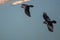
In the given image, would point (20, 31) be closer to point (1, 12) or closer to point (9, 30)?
point (9, 30)

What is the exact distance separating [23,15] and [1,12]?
233 millimetres

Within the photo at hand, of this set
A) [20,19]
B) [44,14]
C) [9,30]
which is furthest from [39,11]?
[9,30]

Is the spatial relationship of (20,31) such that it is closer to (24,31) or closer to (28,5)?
(24,31)

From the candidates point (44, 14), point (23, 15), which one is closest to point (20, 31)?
point (23, 15)

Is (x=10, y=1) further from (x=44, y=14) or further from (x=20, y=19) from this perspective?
(x=44, y=14)

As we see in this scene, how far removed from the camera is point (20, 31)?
2.17 m

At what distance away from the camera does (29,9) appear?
81.4 inches

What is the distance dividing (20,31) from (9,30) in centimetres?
12

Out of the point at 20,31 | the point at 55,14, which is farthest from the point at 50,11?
the point at 20,31

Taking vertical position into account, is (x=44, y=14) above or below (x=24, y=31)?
above

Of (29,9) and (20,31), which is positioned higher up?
(29,9)

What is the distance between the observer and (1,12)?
217cm

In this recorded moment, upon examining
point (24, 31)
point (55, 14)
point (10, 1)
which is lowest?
point (24, 31)

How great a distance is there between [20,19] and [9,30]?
167mm
